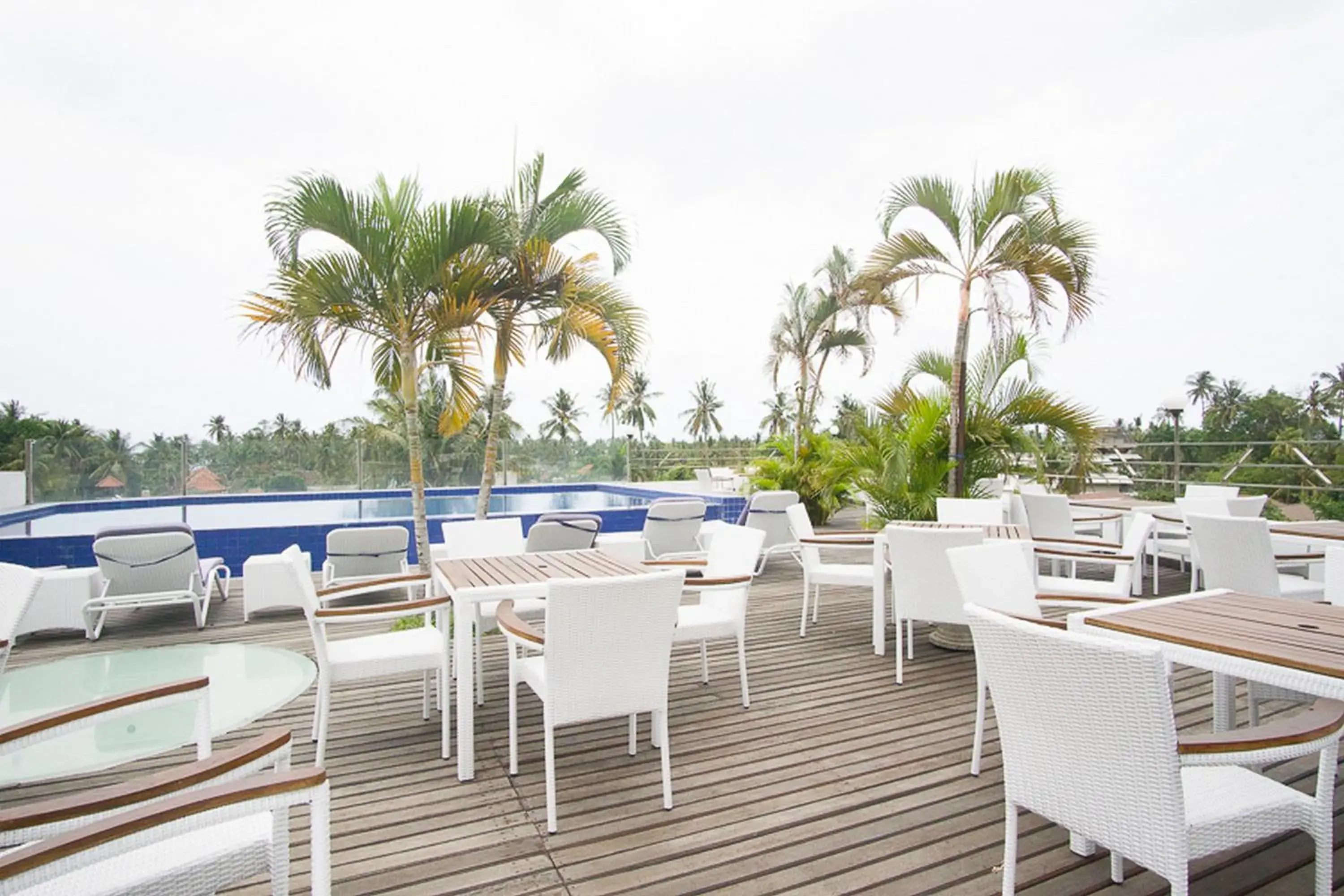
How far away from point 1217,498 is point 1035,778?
5.89 m

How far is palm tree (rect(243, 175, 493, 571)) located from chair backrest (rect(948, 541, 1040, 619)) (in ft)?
10.9

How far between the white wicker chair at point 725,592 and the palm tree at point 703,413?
1544 inches

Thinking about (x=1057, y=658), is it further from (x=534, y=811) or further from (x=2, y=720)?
(x=2, y=720)

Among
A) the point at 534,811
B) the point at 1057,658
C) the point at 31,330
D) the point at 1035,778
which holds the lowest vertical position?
Answer: the point at 534,811

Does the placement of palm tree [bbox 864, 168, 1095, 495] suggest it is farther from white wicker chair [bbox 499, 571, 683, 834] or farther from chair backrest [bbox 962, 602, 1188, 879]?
chair backrest [bbox 962, 602, 1188, 879]

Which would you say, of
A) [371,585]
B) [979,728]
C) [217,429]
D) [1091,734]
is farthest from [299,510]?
[1091,734]

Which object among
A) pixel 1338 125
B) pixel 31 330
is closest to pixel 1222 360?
pixel 1338 125

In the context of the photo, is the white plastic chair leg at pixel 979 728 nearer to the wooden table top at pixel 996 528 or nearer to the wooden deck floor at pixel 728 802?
the wooden deck floor at pixel 728 802

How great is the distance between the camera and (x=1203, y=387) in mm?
50875

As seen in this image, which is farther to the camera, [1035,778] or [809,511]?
[809,511]

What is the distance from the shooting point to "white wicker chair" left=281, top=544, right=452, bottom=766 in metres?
2.97

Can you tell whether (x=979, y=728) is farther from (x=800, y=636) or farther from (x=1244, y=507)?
(x=1244, y=507)

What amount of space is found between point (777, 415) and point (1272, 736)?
37.4m

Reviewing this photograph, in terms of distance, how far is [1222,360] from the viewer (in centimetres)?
1755
